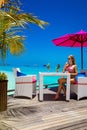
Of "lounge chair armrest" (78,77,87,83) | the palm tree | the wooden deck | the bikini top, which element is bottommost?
the wooden deck

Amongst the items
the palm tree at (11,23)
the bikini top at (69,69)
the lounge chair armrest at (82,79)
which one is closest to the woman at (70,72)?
the bikini top at (69,69)

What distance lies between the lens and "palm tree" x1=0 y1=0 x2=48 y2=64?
540 centimetres

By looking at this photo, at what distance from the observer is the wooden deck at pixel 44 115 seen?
4613 mm

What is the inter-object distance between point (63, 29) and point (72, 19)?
3.84 metres

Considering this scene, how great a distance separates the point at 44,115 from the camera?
5.39 meters

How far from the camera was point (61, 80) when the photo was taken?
24.0 ft

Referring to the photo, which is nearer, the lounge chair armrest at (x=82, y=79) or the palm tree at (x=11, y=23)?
the palm tree at (x=11, y=23)

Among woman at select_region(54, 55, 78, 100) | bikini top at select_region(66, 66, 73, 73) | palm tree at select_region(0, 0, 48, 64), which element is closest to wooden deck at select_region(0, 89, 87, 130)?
woman at select_region(54, 55, 78, 100)

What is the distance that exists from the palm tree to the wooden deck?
1172mm

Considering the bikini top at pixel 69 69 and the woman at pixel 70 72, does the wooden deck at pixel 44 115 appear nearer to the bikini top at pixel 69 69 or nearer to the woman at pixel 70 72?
the woman at pixel 70 72

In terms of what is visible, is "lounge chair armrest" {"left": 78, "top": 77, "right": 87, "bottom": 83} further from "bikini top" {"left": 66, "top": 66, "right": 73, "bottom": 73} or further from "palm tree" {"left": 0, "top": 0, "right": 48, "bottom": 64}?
"palm tree" {"left": 0, "top": 0, "right": 48, "bottom": 64}

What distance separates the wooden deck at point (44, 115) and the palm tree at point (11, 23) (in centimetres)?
117

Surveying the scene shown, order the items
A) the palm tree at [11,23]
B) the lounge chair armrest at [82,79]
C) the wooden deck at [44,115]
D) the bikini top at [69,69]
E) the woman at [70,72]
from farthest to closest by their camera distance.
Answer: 1. the bikini top at [69,69]
2. the woman at [70,72]
3. the lounge chair armrest at [82,79]
4. the palm tree at [11,23]
5. the wooden deck at [44,115]

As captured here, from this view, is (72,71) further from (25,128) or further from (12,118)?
(25,128)
